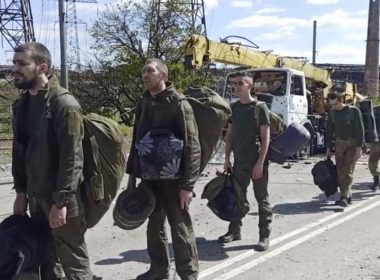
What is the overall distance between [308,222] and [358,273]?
2133 millimetres

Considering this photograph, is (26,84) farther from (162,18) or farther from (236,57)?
(162,18)

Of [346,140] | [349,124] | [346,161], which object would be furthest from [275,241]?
[349,124]

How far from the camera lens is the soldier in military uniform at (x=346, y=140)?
8.70 metres

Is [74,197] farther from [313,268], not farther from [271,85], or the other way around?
[271,85]

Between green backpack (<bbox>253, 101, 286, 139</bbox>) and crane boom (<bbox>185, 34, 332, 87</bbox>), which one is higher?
crane boom (<bbox>185, 34, 332, 87</bbox>)

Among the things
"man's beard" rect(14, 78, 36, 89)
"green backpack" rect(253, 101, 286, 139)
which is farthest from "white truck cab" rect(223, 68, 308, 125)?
"man's beard" rect(14, 78, 36, 89)

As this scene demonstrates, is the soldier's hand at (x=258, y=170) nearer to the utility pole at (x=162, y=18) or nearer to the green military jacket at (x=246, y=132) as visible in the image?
the green military jacket at (x=246, y=132)

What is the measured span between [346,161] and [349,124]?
1.84 ft

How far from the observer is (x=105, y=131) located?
166 inches

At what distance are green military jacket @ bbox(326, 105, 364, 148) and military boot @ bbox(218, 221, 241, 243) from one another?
3.00 meters

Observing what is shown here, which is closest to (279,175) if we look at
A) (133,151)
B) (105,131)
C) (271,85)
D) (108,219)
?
(271,85)

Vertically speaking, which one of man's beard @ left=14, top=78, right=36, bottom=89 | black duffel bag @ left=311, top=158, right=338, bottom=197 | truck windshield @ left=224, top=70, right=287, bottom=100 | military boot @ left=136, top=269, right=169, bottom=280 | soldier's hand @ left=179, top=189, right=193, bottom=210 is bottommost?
military boot @ left=136, top=269, right=169, bottom=280

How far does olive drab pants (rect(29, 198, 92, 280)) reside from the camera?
3.96 meters

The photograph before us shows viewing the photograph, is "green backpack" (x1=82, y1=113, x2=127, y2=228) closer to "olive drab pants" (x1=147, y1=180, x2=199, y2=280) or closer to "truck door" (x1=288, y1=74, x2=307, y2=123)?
"olive drab pants" (x1=147, y1=180, x2=199, y2=280)
